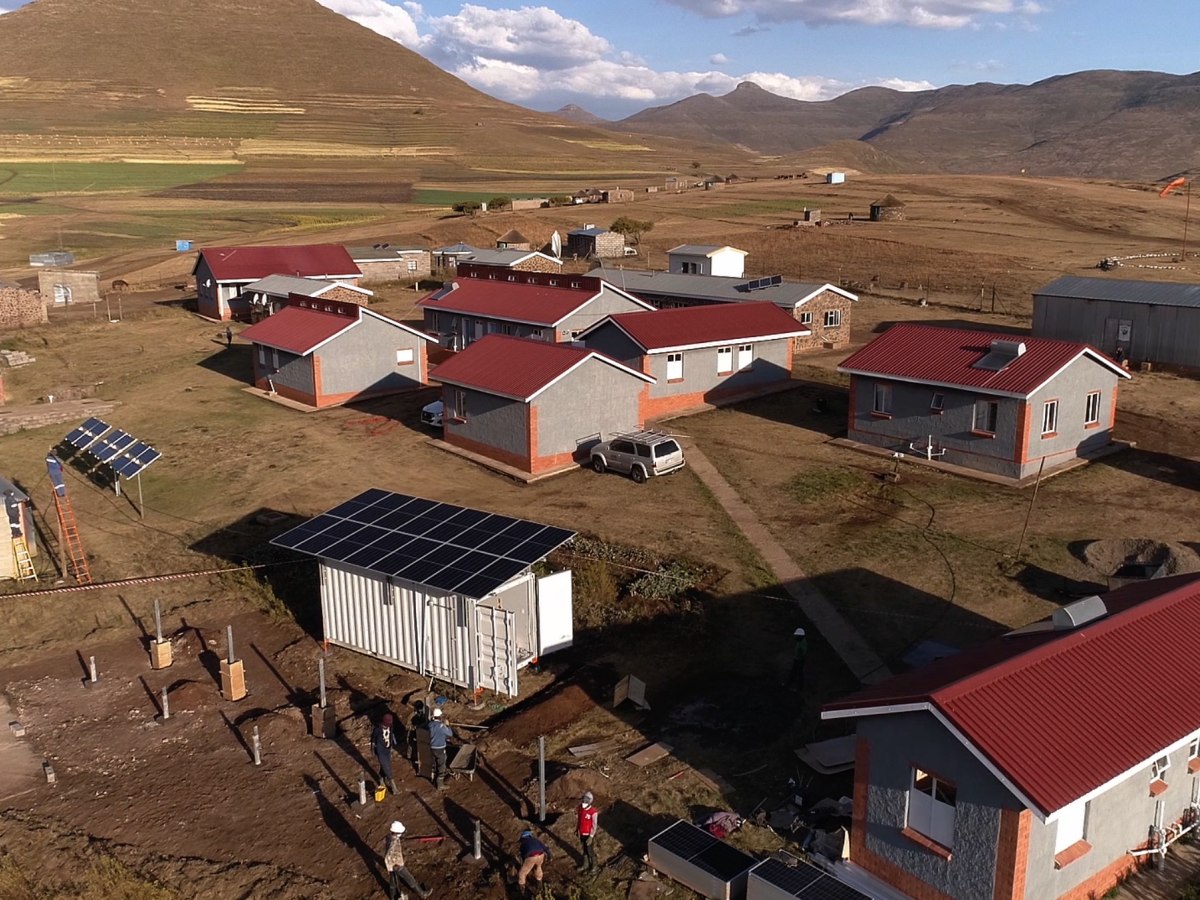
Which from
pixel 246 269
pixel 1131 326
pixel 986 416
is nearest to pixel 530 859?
pixel 986 416

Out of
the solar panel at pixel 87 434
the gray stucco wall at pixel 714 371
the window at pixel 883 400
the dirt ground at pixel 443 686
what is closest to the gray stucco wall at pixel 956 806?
the dirt ground at pixel 443 686

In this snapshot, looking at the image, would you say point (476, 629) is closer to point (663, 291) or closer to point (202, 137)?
point (663, 291)

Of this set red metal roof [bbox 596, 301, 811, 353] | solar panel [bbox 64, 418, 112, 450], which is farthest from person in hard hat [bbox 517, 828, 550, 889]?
solar panel [bbox 64, 418, 112, 450]

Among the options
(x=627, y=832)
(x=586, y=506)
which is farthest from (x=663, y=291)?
(x=627, y=832)

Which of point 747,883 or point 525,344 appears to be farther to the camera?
point 525,344

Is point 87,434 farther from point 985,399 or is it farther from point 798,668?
point 985,399
